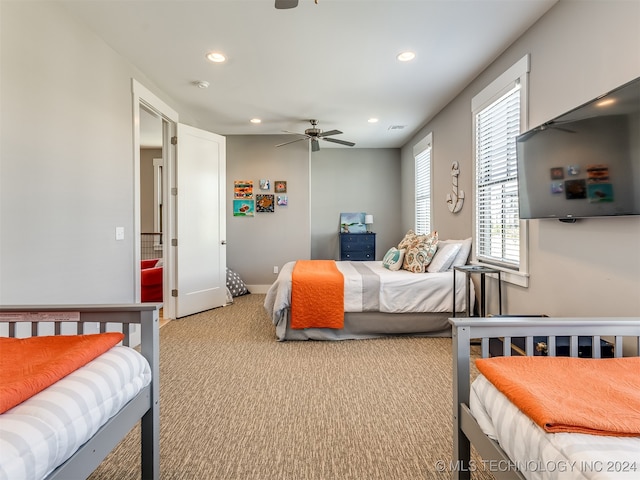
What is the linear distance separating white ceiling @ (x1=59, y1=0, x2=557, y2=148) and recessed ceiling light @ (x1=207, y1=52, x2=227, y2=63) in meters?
0.05

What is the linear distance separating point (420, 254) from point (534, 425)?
2.75m

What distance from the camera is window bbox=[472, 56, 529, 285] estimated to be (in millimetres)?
2675

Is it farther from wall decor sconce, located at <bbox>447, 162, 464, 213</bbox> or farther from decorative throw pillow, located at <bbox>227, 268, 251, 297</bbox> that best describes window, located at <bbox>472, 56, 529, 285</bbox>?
decorative throw pillow, located at <bbox>227, 268, 251, 297</bbox>

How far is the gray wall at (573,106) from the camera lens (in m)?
1.76

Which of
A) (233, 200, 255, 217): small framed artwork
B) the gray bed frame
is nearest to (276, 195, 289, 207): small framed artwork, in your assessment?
(233, 200, 255, 217): small framed artwork

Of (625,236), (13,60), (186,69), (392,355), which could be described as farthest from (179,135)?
(625,236)

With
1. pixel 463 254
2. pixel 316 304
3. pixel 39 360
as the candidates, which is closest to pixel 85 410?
pixel 39 360

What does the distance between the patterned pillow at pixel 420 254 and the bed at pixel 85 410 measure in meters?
2.74

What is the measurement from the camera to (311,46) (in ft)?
9.00

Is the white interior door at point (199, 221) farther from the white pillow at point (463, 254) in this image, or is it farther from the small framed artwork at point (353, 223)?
the white pillow at point (463, 254)

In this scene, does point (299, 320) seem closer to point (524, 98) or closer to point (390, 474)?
point (390, 474)

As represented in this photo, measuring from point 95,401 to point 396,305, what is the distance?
263 centimetres

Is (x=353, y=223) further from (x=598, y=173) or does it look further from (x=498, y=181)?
(x=598, y=173)

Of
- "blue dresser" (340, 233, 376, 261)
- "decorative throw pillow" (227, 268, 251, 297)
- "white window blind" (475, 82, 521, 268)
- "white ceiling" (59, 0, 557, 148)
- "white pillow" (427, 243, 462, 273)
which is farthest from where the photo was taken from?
"blue dresser" (340, 233, 376, 261)
